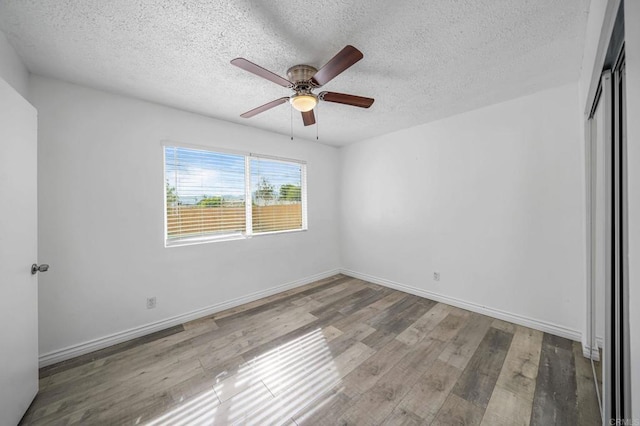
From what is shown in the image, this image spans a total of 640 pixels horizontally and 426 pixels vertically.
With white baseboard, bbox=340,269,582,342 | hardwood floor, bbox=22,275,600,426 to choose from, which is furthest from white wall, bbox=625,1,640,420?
white baseboard, bbox=340,269,582,342

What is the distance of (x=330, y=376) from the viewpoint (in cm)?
179

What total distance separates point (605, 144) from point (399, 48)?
1.38 m

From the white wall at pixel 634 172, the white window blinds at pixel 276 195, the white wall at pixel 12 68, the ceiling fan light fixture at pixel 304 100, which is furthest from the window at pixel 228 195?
the white wall at pixel 634 172

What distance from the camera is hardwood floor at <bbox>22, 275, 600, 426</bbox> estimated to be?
4.80 feet

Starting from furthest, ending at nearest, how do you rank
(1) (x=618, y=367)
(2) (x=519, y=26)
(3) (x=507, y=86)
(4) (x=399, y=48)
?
1. (3) (x=507, y=86)
2. (4) (x=399, y=48)
3. (2) (x=519, y=26)
4. (1) (x=618, y=367)

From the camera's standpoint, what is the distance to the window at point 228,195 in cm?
269

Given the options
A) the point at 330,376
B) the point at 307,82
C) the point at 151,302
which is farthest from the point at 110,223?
the point at 330,376

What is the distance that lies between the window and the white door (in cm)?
110

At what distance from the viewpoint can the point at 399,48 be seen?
167 cm

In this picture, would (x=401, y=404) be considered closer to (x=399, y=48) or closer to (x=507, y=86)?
(x=399, y=48)

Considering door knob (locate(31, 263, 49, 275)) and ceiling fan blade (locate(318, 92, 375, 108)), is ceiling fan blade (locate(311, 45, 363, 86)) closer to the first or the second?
ceiling fan blade (locate(318, 92, 375, 108))

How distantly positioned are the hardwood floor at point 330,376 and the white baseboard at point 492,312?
0.27ft

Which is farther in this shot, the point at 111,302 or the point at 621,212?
the point at 111,302

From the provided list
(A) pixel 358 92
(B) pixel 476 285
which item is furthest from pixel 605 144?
→ (B) pixel 476 285
